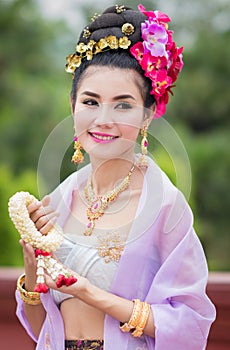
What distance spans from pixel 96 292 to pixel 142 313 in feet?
0.37

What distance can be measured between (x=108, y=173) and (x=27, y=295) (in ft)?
1.14

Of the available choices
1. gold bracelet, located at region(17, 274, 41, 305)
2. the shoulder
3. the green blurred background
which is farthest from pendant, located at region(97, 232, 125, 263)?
the green blurred background

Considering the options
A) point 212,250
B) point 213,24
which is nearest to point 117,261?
point 212,250

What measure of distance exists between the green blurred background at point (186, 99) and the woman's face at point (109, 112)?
5279mm

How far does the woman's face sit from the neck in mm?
45

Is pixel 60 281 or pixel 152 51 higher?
pixel 152 51

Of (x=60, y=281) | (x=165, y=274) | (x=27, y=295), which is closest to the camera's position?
(x=60, y=281)

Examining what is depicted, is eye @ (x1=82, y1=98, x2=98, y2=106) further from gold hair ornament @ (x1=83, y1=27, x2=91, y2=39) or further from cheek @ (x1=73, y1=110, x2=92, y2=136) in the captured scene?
gold hair ornament @ (x1=83, y1=27, x2=91, y2=39)

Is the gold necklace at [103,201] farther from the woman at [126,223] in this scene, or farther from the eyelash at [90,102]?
the eyelash at [90,102]

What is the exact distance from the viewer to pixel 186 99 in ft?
24.7

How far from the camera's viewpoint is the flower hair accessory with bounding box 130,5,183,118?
5.49ft

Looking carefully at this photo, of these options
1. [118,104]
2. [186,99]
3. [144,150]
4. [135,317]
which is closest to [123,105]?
[118,104]

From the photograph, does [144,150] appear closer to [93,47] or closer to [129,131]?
[129,131]

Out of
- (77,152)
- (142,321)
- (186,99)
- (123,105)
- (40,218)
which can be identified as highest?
(123,105)
